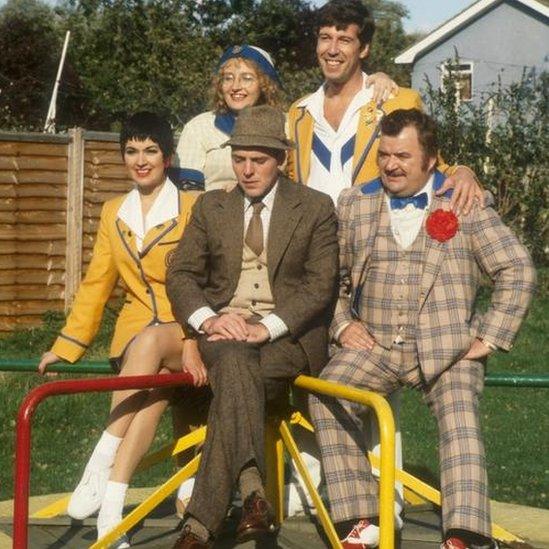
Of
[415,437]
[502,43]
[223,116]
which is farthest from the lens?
[502,43]

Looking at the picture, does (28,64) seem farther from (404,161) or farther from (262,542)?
(404,161)

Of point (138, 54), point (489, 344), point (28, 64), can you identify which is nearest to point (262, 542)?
point (489, 344)

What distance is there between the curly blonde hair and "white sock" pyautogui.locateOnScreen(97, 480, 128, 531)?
5.58 ft

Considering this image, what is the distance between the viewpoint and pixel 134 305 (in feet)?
20.4

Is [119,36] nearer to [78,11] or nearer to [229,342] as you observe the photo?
[78,11]

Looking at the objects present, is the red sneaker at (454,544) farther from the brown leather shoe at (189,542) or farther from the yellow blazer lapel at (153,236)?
the yellow blazer lapel at (153,236)

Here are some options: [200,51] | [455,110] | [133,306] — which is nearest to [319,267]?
[133,306]

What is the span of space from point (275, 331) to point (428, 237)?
704 mm

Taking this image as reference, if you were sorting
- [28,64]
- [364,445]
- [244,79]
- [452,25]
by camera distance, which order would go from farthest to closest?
[28,64] < [452,25] < [244,79] < [364,445]

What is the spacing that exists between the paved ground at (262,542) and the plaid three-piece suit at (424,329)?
0.64 metres

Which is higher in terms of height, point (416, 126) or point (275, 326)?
point (416, 126)

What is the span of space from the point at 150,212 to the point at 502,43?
34.8m

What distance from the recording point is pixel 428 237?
5902 mm

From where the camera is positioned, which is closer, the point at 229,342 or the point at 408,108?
the point at 229,342
